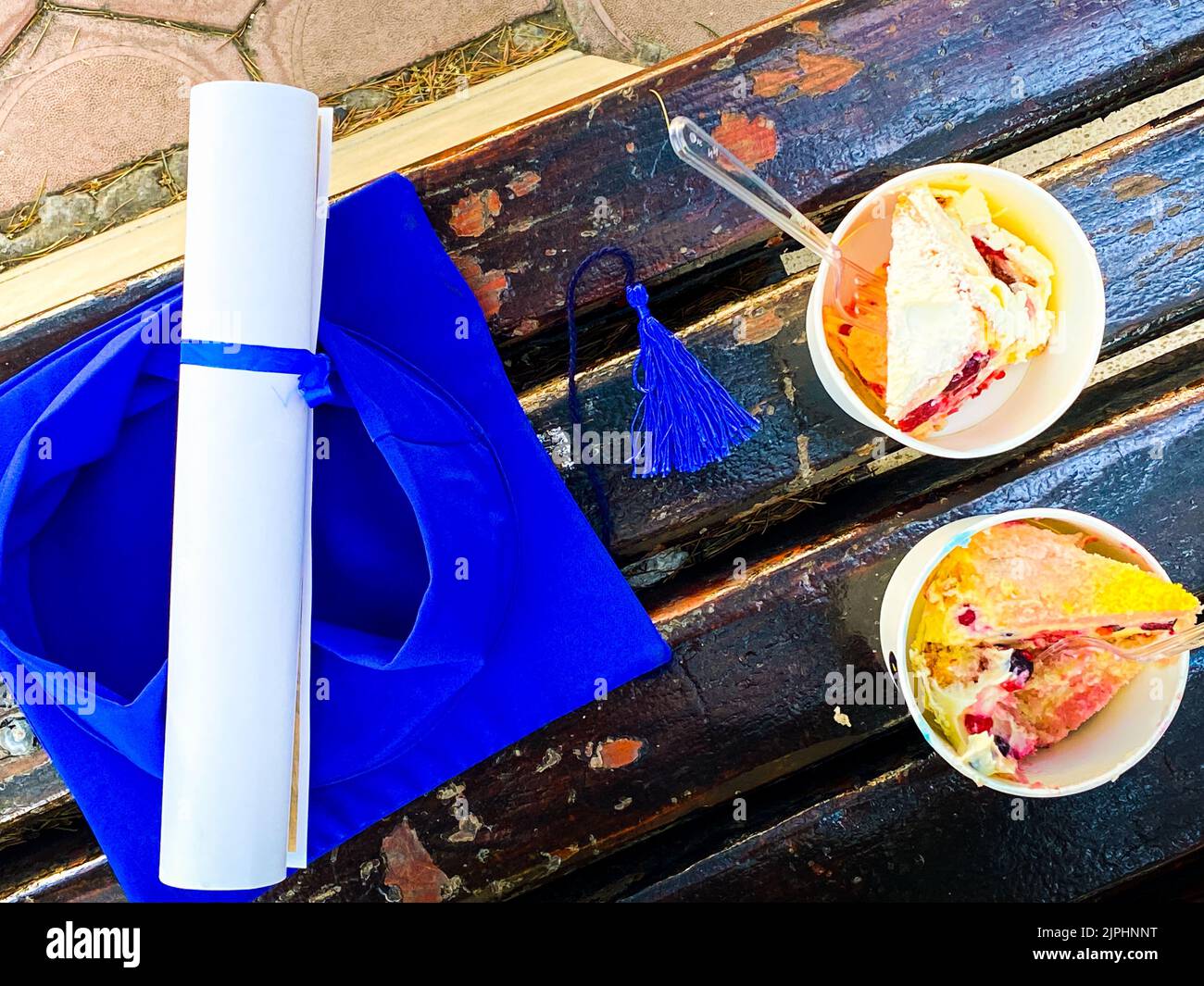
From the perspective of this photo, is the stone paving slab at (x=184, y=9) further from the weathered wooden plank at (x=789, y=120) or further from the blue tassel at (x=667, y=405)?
the blue tassel at (x=667, y=405)

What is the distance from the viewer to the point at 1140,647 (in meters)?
0.73

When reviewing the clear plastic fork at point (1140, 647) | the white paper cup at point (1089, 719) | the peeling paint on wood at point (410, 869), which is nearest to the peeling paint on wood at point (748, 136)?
the white paper cup at point (1089, 719)

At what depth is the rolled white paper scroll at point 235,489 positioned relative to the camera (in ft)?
2.41

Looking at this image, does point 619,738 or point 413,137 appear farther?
point 413,137

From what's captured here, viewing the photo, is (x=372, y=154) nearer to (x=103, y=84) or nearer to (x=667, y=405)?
(x=103, y=84)

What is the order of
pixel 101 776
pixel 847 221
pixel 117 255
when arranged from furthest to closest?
pixel 117 255 < pixel 101 776 < pixel 847 221

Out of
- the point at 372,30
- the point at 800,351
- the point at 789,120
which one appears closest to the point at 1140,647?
the point at 800,351

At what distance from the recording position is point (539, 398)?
861 mm

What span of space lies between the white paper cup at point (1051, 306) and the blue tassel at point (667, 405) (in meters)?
0.10

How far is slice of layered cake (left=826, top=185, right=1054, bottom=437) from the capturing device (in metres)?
0.71

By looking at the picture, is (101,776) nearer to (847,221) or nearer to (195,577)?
(195,577)

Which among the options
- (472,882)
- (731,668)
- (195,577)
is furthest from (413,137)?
(472,882)

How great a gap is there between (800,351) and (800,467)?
11 centimetres
